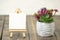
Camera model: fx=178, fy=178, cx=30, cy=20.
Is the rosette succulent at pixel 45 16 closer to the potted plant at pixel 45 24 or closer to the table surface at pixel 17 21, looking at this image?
the potted plant at pixel 45 24

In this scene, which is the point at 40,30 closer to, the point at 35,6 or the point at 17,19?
the point at 17,19

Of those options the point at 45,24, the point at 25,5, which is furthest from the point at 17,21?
the point at 25,5

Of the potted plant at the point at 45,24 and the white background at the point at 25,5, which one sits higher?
the white background at the point at 25,5

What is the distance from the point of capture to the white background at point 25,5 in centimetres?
287

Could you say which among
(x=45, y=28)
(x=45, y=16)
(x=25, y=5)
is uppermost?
(x=25, y=5)

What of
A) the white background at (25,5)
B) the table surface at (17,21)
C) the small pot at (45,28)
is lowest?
the small pot at (45,28)

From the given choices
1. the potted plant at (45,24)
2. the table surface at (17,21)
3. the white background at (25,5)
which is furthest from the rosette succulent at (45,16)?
the white background at (25,5)

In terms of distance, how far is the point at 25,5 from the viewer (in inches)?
114

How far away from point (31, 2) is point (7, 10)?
1.35 ft

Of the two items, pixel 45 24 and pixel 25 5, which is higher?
pixel 25 5

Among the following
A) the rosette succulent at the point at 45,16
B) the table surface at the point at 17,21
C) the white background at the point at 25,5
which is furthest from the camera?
the white background at the point at 25,5

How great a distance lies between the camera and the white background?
9.40 feet

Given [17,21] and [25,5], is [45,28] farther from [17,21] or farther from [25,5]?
[25,5]

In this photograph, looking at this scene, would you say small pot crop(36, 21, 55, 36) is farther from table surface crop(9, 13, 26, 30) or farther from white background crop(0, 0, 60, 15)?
white background crop(0, 0, 60, 15)
